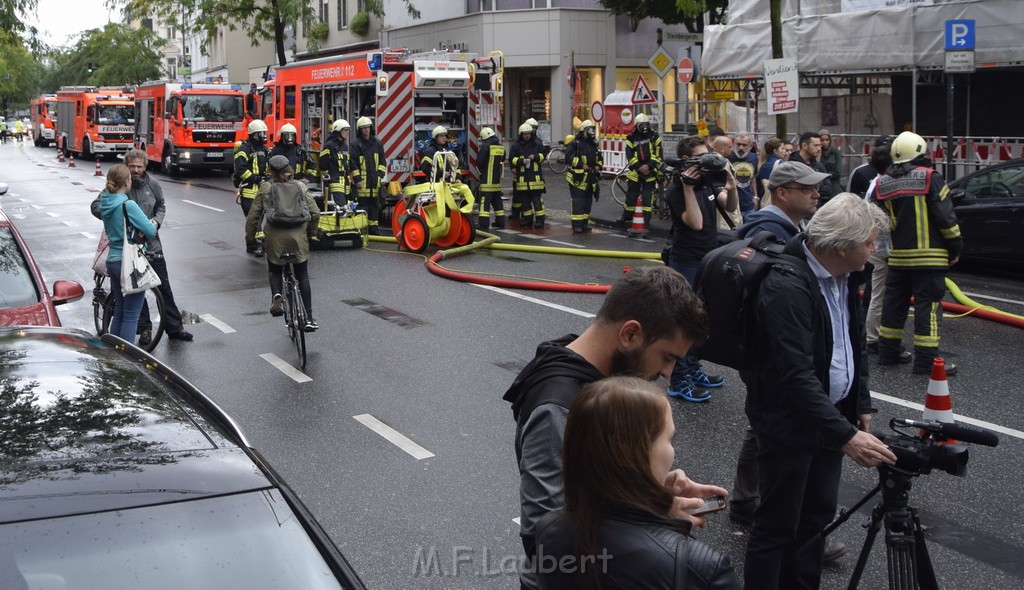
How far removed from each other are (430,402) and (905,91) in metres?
18.6

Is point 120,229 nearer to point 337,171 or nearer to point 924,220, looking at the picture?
point 924,220

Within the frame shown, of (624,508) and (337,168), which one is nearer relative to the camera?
(624,508)

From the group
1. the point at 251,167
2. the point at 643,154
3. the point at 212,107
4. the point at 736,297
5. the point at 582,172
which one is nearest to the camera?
the point at 736,297

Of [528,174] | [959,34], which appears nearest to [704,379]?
[959,34]

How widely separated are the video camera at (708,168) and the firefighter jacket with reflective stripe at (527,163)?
33.5 feet

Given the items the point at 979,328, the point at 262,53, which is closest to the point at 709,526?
the point at 979,328

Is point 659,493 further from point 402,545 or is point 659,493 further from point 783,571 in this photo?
point 402,545

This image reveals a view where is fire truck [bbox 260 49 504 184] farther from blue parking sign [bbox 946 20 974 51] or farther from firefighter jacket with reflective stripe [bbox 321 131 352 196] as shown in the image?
blue parking sign [bbox 946 20 974 51]

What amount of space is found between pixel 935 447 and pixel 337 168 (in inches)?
562

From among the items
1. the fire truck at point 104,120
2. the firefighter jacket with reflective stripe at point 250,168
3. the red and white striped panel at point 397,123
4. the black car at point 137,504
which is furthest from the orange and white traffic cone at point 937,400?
the fire truck at point 104,120

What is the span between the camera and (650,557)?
2.30m

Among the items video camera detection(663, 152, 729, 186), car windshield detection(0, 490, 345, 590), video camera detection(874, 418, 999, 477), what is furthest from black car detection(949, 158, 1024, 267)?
car windshield detection(0, 490, 345, 590)

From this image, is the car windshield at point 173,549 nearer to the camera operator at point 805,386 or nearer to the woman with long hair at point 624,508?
the woman with long hair at point 624,508

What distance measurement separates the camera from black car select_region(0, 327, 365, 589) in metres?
2.49
